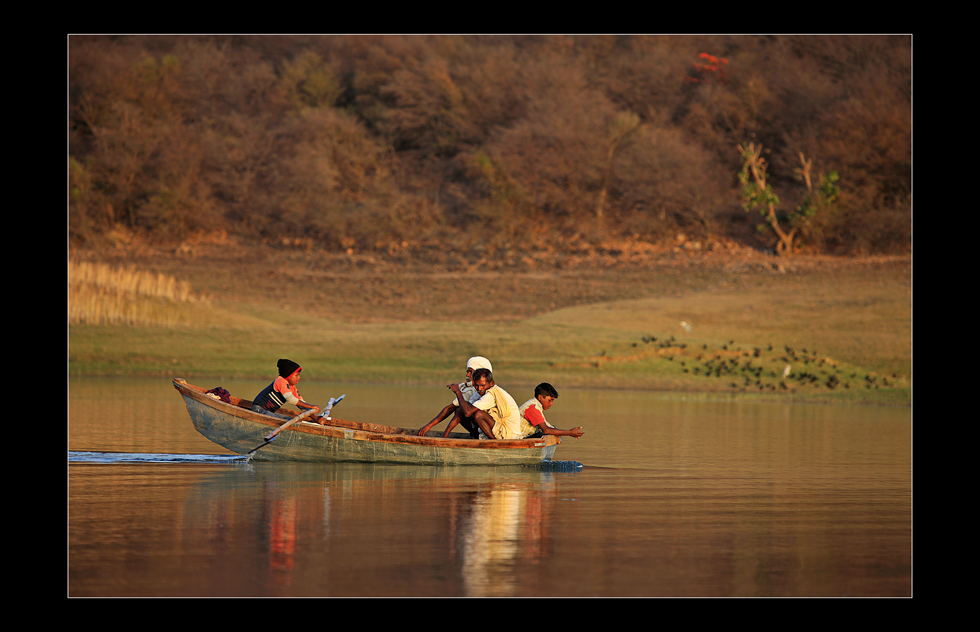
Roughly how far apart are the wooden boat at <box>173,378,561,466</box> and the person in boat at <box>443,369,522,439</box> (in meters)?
0.22

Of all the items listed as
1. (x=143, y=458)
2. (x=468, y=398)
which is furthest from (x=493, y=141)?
(x=143, y=458)

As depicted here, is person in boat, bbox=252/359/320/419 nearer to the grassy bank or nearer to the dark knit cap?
the dark knit cap

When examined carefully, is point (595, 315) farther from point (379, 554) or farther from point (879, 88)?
point (379, 554)

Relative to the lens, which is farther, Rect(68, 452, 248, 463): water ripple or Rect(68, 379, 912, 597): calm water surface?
Rect(68, 452, 248, 463): water ripple

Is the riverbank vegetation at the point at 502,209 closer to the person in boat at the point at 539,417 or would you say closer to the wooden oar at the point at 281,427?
the person in boat at the point at 539,417

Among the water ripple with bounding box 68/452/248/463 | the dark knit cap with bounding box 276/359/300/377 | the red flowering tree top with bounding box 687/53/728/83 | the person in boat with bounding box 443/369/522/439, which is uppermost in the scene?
the red flowering tree top with bounding box 687/53/728/83

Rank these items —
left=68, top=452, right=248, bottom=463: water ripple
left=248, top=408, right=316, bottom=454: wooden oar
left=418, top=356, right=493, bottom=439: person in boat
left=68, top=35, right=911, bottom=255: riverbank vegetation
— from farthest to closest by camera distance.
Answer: left=68, top=35, right=911, bottom=255: riverbank vegetation, left=418, top=356, right=493, bottom=439: person in boat, left=68, top=452, right=248, bottom=463: water ripple, left=248, top=408, right=316, bottom=454: wooden oar

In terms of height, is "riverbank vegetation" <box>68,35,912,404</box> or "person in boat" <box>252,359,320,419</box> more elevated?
"riverbank vegetation" <box>68,35,912,404</box>

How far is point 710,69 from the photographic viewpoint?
46.0 metres

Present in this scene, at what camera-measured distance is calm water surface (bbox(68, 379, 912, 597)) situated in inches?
339

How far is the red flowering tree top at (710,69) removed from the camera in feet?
149

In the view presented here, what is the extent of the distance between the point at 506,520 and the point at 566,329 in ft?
54.3

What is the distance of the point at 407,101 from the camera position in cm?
4550

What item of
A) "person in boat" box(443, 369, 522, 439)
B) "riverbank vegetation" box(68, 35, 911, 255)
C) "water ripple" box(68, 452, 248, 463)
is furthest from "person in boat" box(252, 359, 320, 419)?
"riverbank vegetation" box(68, 35, 911, 255)
